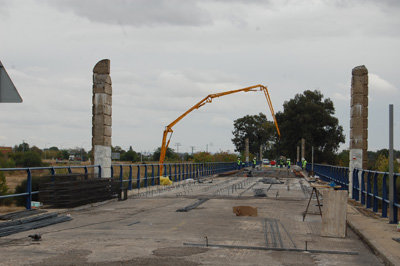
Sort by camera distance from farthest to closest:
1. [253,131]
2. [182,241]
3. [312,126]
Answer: [253,131] → [312,126] → [182,241]

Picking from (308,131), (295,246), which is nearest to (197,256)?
(295,246)

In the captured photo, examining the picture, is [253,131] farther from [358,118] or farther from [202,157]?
[358,118]

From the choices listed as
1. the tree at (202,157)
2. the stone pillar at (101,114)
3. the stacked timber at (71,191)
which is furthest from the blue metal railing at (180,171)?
the stacked timber at (71,191)

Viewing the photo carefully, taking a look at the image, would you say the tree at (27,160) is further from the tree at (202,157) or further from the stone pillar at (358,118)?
the stone pillar at (358,118)

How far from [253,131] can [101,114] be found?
126017mm

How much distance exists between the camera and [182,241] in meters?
9.64

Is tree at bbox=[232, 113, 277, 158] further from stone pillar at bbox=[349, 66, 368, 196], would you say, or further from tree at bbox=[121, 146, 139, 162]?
stone pillar at bbox=[349, 66, 368, 196]

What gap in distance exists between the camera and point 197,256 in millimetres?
8227

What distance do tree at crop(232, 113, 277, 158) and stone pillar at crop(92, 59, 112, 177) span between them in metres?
123

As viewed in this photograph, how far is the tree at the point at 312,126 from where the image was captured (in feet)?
336

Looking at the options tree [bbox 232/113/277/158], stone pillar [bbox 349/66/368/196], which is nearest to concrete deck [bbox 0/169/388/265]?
stone pillar [bbox 349/66/368/196]

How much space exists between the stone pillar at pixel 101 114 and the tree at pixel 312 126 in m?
82.9

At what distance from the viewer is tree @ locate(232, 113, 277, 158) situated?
472 feet

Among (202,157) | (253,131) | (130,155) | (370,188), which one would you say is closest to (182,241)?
(370,188)
